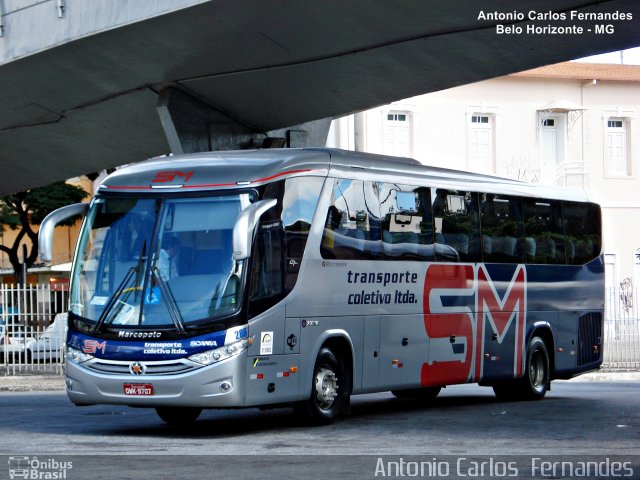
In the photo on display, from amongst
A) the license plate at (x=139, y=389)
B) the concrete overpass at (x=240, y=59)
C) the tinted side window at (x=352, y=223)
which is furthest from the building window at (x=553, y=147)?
the license plate at (x=139, y=389)

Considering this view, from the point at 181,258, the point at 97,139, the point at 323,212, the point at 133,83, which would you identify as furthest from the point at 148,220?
the point at 97,139

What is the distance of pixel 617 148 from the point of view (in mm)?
50062

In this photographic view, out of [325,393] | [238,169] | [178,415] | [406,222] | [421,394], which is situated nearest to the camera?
[238,169]

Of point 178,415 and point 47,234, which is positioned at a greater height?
point 47,234

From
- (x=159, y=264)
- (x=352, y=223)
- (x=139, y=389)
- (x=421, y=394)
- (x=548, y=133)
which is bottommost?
(x=421, y=394)

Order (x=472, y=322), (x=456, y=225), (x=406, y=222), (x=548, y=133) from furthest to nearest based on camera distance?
(x=548, y=133)
(x=472, y=322)
(x=456, y=225)
(x=406, y=222)

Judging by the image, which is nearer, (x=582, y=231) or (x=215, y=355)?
(x=215, y=355)

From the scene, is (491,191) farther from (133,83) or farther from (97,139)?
(97,139)

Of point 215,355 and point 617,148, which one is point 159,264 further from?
point 617,148

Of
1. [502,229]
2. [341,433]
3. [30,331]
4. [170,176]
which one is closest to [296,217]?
[170,176]

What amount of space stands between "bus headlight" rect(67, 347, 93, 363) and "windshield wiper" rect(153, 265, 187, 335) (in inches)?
45.8

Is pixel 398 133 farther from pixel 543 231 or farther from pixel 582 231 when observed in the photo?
pixel 543 231

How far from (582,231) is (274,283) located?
919 centimetres

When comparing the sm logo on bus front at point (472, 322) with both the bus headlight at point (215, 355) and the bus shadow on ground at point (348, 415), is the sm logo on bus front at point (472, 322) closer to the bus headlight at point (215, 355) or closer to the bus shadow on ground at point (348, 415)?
the bus shadow on ground at point (348, 415)
